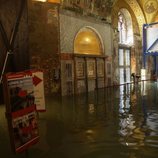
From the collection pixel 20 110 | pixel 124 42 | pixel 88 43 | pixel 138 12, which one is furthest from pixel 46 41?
pixel 138 12

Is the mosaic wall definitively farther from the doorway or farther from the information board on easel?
the information board on easel

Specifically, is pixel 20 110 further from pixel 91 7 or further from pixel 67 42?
pixel 91 7

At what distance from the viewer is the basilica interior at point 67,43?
13.2 m

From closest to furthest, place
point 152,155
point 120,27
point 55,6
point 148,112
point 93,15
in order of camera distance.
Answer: point 152,155 < point 148,112 < point 55,6 < point 93,15 < point 120,27

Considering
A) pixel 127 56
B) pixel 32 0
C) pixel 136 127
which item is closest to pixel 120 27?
pixel 127 56

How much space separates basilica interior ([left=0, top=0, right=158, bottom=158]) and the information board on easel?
861 cm

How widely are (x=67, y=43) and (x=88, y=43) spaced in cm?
394

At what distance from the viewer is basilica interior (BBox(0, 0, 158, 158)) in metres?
13.2

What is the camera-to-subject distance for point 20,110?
12.2ft

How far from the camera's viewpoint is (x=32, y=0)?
13234mm

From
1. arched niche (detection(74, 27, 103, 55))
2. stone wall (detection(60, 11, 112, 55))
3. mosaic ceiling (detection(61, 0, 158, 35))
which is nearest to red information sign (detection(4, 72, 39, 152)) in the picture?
stone wall (detection(60, 11, 112, 55))

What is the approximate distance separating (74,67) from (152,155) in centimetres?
1175

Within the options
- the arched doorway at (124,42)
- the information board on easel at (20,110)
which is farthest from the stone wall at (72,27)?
the information board on easel at (20,110)

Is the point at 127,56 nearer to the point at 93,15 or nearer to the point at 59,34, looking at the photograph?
the point at 93,15
